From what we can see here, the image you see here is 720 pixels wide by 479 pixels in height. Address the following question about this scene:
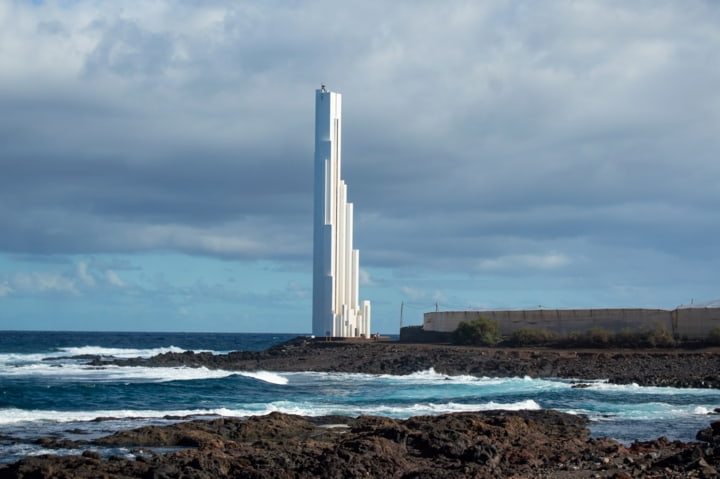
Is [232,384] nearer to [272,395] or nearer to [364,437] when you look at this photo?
[272,395]

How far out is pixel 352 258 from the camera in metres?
57.9

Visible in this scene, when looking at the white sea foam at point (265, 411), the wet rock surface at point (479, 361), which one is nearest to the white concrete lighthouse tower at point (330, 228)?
the wet rock surface at point (479, 361)

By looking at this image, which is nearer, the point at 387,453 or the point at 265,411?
the point at 387,453

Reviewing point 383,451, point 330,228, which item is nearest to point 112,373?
point 330,228

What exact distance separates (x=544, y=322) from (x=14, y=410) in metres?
33.3

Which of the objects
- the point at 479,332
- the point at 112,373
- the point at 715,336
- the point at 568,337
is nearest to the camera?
the point at 715,336

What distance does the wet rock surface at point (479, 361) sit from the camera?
37.7 metres

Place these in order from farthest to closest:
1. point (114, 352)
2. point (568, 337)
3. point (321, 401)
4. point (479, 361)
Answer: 1. point (114, 352)
2. point (568, 337)
3. point (479, 361)
4. point (321, 401)

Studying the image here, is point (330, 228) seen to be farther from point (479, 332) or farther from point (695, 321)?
point (695, 321)

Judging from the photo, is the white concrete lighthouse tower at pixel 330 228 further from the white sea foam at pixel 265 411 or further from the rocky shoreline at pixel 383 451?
the rocky shoreline at pixel 383 451

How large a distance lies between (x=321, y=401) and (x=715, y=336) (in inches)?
955

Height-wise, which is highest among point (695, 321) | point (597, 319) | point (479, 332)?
point (597, 319)

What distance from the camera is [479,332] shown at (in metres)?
53.1

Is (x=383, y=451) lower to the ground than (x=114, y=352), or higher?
lower
